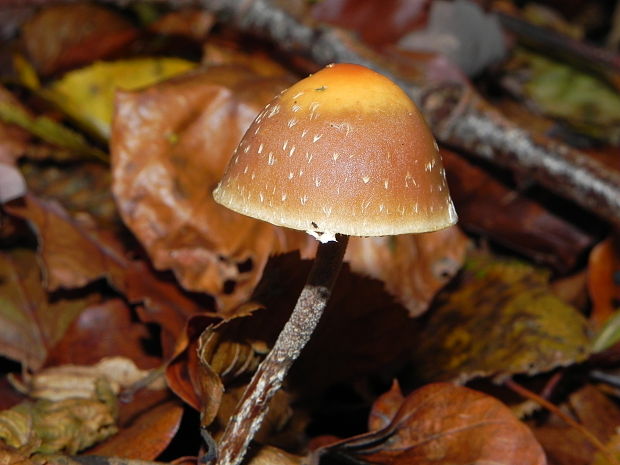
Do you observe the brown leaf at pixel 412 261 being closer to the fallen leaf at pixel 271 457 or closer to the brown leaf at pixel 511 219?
the brown leaf at pixel 511 219

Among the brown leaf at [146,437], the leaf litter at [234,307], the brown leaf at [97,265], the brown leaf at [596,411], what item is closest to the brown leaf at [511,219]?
the leaf litter at [234,307]

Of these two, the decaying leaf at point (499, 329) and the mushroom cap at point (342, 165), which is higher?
the mushroom cap at point (342, 165)

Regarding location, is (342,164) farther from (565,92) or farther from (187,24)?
(565,92)

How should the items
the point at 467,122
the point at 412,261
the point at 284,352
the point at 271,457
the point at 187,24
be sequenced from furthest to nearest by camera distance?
the point at 187,24
the point at 467,122
the point at 412,261
the point at 271,457
the point at 284,352

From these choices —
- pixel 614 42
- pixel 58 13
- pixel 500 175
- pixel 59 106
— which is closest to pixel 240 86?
pixel 59 106

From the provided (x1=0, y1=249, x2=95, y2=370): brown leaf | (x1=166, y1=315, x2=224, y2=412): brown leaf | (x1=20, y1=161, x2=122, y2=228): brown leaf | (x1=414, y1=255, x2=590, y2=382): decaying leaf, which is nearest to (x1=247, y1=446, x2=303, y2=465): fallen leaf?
(x1=166, y1=315, x2=224, y2=412): brown leaf

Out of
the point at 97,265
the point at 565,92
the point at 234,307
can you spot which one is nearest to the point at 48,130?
the point at 97,265
